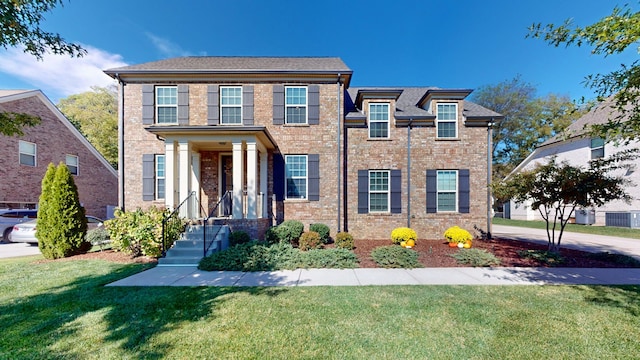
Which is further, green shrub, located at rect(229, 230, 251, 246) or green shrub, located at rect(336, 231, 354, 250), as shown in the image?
green shrub, located at rect(336, 231, 354, 250)

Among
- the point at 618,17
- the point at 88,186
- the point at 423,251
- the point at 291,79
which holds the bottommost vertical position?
the point at 423,251

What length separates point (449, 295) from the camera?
4602 millimetres

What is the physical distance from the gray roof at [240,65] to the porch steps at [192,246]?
19.9 feet

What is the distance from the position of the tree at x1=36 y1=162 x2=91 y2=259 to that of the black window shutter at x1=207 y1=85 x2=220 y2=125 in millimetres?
4728

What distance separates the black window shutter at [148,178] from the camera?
392 inches

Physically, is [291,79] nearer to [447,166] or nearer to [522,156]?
[447,166]

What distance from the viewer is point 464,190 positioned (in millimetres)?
10547

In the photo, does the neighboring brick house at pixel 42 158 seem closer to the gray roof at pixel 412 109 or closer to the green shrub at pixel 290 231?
the green shrub at pixel 290 231

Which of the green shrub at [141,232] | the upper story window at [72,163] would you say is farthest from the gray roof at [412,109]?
the upper story window at [72,163]

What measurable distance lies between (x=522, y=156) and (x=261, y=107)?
3120 centimetres

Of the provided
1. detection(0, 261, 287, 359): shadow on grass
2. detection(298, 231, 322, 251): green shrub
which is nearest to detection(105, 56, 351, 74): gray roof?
detection(298, 231, 322, 251): green shrub

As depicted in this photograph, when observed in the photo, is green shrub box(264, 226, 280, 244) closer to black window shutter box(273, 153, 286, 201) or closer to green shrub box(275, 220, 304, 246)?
green shrub box(275, 220, 304, 246)

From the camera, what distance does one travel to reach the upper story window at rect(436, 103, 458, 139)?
1066cm

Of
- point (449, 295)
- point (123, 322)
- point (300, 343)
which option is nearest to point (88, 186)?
point (123, 322)
